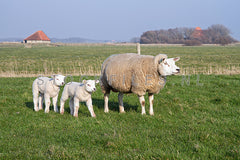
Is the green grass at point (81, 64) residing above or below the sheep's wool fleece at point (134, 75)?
below

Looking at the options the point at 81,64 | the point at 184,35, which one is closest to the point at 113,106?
the point at 81,64

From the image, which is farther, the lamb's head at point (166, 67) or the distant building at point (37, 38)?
the distant building at point (37, 38)

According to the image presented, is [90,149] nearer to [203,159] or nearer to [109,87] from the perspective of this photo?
[203,159]

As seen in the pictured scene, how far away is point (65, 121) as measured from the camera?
22.6 feet

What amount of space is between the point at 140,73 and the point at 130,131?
196cm

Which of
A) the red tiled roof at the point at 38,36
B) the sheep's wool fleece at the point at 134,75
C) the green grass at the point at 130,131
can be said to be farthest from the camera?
the red tiled roof at the point at 38,36

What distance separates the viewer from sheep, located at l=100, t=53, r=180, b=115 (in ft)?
23.5

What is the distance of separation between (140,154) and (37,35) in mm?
139545

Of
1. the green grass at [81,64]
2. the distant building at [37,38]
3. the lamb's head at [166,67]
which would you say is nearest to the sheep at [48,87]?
the lamb's head at [166,67]

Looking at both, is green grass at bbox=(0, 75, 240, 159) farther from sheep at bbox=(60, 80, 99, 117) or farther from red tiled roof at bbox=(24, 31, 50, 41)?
red tiled roof at bbox=(24, 31, 50, 41)

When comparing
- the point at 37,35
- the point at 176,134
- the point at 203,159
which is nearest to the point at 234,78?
the point at 176,134

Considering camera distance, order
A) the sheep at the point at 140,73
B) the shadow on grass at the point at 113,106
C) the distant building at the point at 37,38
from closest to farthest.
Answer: the sheep at the point at 140,73, the shadow on grass at the point at 113,106, the distant building at the point at 37,38

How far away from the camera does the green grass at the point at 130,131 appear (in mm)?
4684

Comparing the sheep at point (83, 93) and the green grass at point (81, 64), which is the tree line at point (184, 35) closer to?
the green grass at point (81, 64)
